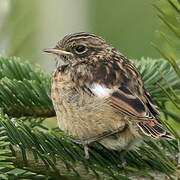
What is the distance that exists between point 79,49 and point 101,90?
0.82m

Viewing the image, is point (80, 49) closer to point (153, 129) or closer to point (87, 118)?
point (87, 118)

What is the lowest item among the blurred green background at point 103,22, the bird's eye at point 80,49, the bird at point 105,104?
the bird at point 105,104

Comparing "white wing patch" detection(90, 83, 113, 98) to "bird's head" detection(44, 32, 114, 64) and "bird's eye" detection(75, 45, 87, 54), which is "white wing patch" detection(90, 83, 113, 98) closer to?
"bird's head" detection(44, 32, 114, 64)

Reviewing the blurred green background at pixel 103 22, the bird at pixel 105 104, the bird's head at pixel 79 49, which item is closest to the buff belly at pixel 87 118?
the bird at pixel 105 104

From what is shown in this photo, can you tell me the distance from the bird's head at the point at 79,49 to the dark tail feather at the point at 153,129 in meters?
1.03

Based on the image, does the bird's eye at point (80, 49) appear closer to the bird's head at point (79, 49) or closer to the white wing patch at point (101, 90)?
the bird's head at point (79, 49)

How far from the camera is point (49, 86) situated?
4.46 metres

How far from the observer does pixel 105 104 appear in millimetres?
4406

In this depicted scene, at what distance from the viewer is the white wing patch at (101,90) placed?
173 inches

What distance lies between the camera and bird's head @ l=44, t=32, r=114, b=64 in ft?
16.6

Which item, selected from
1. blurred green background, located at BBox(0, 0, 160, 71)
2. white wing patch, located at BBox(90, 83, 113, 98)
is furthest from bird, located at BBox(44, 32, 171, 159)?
blurred green background, located at BBox(0, 0, 160, 71)

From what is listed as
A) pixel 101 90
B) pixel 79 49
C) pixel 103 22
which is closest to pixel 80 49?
pixel 79 49

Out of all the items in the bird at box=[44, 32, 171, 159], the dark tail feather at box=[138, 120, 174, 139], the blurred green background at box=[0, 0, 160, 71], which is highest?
the blurred green background at box=[0, 0, 160, 71]

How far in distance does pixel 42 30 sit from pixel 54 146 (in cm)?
907
